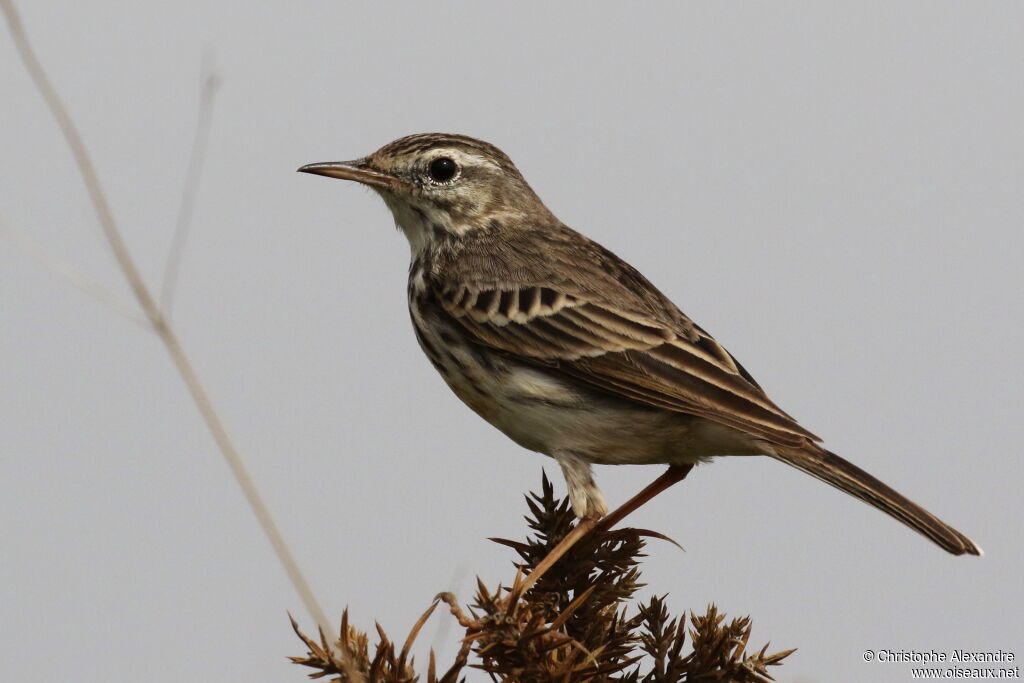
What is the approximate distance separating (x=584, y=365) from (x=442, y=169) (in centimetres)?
170

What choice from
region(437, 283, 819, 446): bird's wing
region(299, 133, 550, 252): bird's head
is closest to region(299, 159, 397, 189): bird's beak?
region(299, 133, 550, 252): bird's head

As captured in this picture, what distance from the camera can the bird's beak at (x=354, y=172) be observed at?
6.54 m

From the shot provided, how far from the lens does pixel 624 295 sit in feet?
20.0

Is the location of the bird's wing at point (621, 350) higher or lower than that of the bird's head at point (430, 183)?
lower

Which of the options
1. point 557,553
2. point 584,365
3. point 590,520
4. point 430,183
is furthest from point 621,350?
point 430,183

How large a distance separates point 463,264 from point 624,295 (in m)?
0.87

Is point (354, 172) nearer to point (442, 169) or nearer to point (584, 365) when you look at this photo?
point (442, 169)

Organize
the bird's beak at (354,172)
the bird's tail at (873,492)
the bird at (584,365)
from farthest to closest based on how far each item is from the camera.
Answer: the bird's beak at (354,172) < the bird at (584,365) < the bird's tail at (873,492)

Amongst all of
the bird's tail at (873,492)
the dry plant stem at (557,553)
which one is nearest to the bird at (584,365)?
the bird's tail at (873,492)

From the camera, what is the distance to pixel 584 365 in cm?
562

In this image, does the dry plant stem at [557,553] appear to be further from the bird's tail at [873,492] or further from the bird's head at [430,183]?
the bird's head at [430,183]

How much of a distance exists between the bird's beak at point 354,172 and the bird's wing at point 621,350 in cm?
86

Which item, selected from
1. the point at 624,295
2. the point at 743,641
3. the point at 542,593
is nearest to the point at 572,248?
the point at 624,295

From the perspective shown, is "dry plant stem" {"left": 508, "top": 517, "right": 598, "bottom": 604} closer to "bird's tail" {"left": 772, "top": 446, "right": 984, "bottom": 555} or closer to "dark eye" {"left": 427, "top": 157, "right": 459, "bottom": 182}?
"bird's tail" {"left": 772, "top": 446, "right": 984, "bottom": 555}
